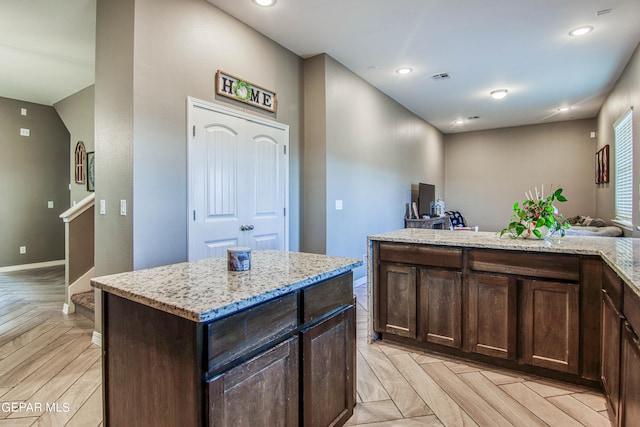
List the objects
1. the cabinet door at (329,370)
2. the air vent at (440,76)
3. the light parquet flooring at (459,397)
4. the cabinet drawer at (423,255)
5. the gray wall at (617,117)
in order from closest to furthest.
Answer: the cabinet door at (329,370)
the light parquet flooring at (459,397)
the cabinet drawer at (423,255)
the gray wall at (617,117)
the air vent at (440,76)

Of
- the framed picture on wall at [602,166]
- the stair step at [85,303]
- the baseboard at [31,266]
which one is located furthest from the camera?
the baseboard at [31,266]

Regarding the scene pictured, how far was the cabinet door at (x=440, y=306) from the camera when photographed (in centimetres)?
245

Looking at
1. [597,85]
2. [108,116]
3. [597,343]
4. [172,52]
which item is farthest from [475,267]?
[597,85]

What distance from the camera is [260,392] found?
1220 millimetres

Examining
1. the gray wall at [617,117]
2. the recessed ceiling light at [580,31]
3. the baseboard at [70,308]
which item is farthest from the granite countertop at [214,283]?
the gray wall at [617,117]

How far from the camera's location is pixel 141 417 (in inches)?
48.8

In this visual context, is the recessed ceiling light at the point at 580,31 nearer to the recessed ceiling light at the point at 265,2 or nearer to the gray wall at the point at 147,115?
the recessed ceiling light at the point at 265,2

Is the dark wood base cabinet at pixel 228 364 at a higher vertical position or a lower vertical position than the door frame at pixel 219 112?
lower

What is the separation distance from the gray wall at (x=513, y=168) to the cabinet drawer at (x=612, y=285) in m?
6.39

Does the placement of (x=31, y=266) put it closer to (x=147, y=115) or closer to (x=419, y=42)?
(x=147, y=115)

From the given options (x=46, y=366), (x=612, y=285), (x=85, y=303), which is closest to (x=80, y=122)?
(x=85, y=303)

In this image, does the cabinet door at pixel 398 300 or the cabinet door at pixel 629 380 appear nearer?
the cabinet door at pixel 629 380

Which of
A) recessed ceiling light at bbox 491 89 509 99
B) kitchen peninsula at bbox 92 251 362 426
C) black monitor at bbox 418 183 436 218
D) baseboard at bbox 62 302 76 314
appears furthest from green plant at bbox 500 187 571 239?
baseboard at bbox 62 302 76 314

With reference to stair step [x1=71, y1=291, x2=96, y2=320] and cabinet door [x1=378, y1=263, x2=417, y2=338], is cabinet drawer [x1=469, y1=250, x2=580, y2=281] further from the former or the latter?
stair step [x1=71, y1=291, x2=96, y2=320]
